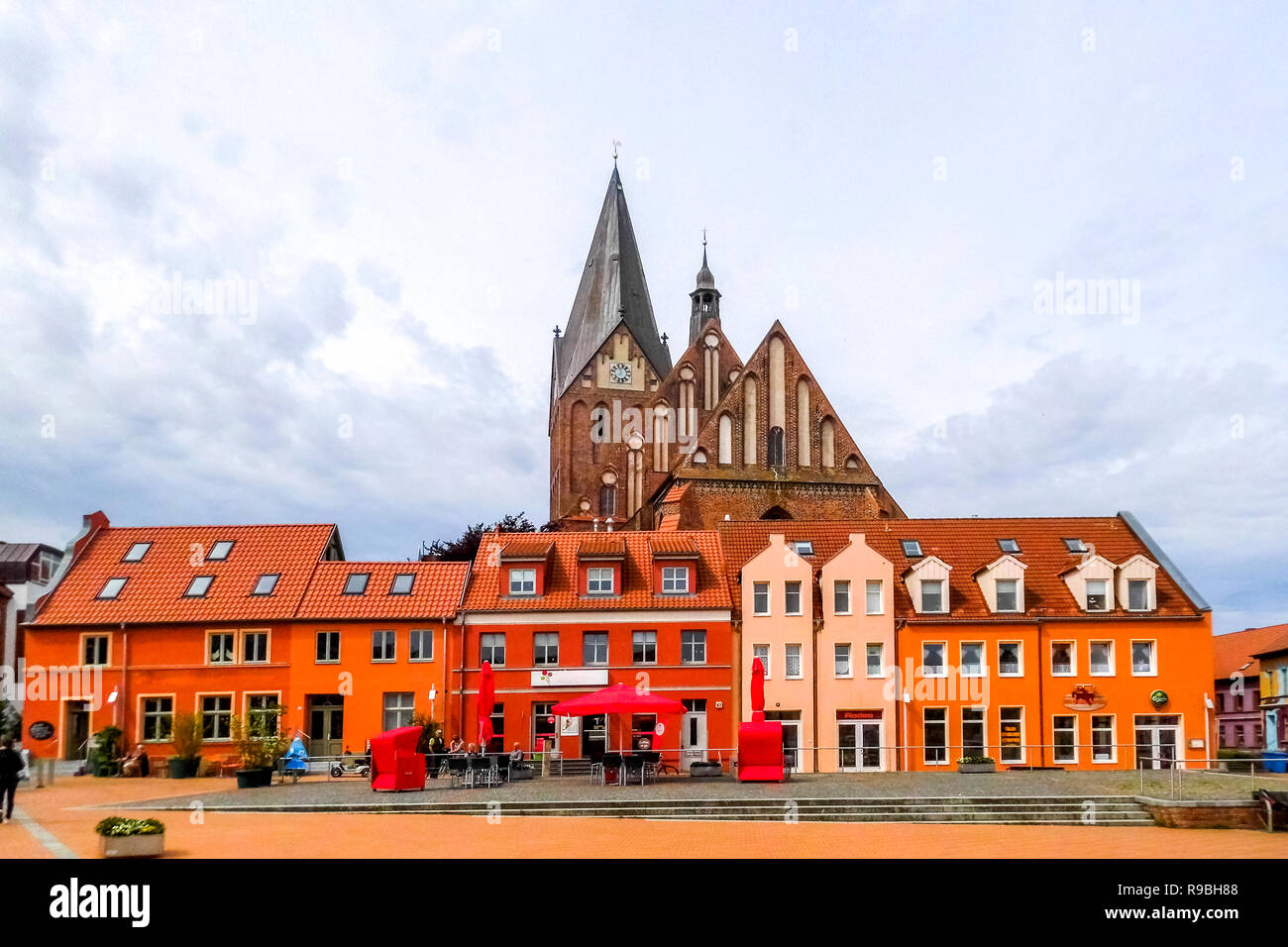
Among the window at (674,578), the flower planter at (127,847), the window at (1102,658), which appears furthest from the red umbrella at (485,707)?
the window at (1102,658)

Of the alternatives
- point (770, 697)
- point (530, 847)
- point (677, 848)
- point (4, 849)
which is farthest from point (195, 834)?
point (770, 697)

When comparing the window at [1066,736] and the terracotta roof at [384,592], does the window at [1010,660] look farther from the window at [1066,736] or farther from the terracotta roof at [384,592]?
the terracotta roof at [384,592]

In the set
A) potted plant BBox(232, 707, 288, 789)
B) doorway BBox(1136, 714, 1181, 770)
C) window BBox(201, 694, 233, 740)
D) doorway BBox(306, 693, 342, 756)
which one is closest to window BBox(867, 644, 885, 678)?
doorway BBox(1136, 714, 1181, 770)

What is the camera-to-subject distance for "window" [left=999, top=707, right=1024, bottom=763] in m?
39.0

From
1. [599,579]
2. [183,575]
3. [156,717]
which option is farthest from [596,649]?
[183,575]

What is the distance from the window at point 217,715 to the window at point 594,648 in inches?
458

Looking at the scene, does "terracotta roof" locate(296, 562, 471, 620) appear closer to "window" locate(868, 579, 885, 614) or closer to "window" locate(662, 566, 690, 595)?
"window" locate(662, 566, 690, 595)

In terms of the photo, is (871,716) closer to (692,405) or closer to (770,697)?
(770,697)

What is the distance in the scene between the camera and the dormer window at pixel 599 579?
4109 cm

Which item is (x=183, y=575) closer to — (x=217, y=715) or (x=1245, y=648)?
(x=217, y=715)

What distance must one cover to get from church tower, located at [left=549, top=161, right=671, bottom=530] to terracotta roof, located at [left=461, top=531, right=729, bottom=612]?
3445 centimetres

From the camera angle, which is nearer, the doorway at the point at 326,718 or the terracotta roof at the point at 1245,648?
the doorway at the point at 326,718

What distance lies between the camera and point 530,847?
18.5m
